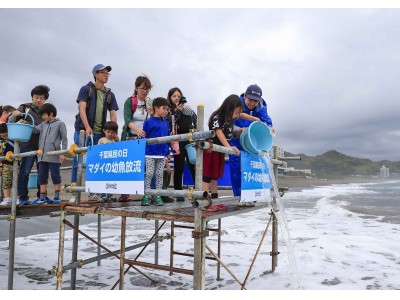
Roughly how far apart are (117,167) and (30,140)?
3.10 metres

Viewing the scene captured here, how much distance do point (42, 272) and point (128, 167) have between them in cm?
420

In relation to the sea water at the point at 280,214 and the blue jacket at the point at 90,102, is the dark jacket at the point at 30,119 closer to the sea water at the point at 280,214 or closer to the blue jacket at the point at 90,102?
the blue jacket at the point at 90,102

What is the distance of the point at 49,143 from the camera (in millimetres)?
5691

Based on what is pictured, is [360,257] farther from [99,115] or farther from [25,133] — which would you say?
[25,133]

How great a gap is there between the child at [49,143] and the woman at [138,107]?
3.90 feet

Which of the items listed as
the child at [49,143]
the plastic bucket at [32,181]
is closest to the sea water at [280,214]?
the child at [49,143]

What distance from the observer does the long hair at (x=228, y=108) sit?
4383mm

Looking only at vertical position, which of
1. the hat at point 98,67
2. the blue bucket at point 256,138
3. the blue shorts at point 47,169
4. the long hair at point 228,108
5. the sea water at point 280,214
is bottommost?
the sea water at point 280,214

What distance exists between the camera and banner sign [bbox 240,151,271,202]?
396 cm

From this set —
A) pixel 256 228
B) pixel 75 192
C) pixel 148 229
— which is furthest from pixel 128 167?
pixel 256 228

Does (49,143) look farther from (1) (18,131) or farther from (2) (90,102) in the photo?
(2) (90,102)

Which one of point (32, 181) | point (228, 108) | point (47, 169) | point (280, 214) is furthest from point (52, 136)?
point (280, 214)

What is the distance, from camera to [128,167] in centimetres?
374

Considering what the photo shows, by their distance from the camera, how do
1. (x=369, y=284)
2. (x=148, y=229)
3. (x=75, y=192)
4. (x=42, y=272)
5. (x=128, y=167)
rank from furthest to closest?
(x=148, y=229)
(x=42, y=272)
(x=369, y=284)
(x=75, y=192)
(x=128, y=167)
